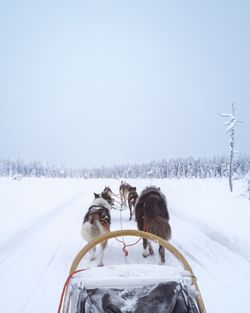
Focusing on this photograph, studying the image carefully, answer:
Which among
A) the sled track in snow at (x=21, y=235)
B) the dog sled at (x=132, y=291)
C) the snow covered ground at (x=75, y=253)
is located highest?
the dog sled at (x=132, y=291)

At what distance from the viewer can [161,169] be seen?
8825cm

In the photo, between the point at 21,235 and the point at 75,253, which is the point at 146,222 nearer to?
the point at 75,253

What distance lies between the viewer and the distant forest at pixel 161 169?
266 feet

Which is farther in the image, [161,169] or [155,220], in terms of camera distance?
[161,169]

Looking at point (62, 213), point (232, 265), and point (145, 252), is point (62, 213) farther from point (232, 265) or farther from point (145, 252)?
point (232, 265)

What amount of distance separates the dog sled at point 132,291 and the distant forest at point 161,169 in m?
61.5

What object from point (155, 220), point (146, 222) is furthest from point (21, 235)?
point (155, 220)

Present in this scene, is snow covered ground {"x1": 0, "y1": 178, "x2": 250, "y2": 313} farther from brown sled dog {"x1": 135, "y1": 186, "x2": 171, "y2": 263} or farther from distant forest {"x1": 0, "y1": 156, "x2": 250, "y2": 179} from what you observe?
→ distant forest {"x1": 0, "y1": 156, "x2": 250, "y2": 179}

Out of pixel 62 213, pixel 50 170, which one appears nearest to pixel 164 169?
pixel 50 170

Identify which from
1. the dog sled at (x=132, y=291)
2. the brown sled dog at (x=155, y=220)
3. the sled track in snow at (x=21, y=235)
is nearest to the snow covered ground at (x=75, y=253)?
the sled track in snow at (x=21, y=235)

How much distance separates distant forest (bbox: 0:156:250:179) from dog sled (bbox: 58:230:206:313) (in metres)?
61.5

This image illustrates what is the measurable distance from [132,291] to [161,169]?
86.5 metres

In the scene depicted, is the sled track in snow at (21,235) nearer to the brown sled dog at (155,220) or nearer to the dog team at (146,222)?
the dog team at (146,222)

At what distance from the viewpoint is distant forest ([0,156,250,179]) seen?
81062mm
